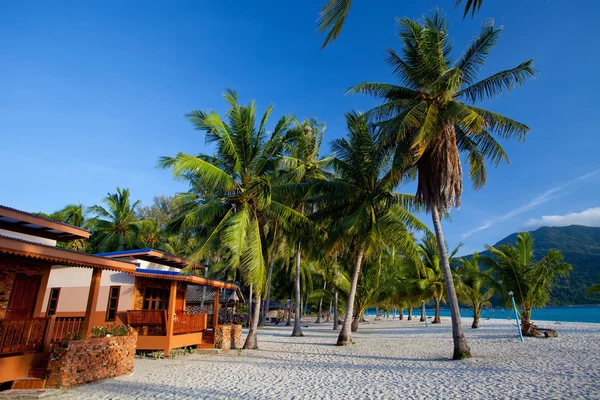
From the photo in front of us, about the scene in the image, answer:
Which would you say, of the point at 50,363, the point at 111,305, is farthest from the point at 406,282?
the point at 50,363

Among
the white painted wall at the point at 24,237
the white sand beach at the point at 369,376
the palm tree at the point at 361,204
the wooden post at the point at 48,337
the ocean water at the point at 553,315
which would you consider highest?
the palm tree at the point at 361,204

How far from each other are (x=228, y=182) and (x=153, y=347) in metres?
6.49

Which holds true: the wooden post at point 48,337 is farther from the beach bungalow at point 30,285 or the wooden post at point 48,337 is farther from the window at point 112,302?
the window at point 112,302

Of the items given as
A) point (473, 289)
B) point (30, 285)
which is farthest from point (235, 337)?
point (473, 289)

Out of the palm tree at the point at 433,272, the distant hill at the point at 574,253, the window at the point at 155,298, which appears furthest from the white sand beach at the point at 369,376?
the distant hill at the point at 574,253

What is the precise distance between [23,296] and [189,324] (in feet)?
18.4

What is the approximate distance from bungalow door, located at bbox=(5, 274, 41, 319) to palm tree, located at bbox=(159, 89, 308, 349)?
4.50 meters

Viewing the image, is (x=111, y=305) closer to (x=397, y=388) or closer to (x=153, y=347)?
(x=153, y=347)

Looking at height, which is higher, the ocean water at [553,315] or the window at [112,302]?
the window at [112,302]

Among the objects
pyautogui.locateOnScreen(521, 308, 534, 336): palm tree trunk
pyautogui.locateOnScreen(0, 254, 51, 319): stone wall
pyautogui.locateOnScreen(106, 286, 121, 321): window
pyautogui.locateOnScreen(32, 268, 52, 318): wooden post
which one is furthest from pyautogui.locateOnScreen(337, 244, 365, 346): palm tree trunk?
pyautogui.locateOnScreen(0, 254, 51, 319): stone wall

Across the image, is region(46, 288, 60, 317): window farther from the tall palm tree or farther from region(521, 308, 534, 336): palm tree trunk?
region(521, 308, 534, 336): palm tree trunk

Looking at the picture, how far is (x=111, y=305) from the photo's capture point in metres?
12.8

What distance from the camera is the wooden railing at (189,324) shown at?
1238cm

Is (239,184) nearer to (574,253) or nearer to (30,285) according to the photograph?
(30,285)
